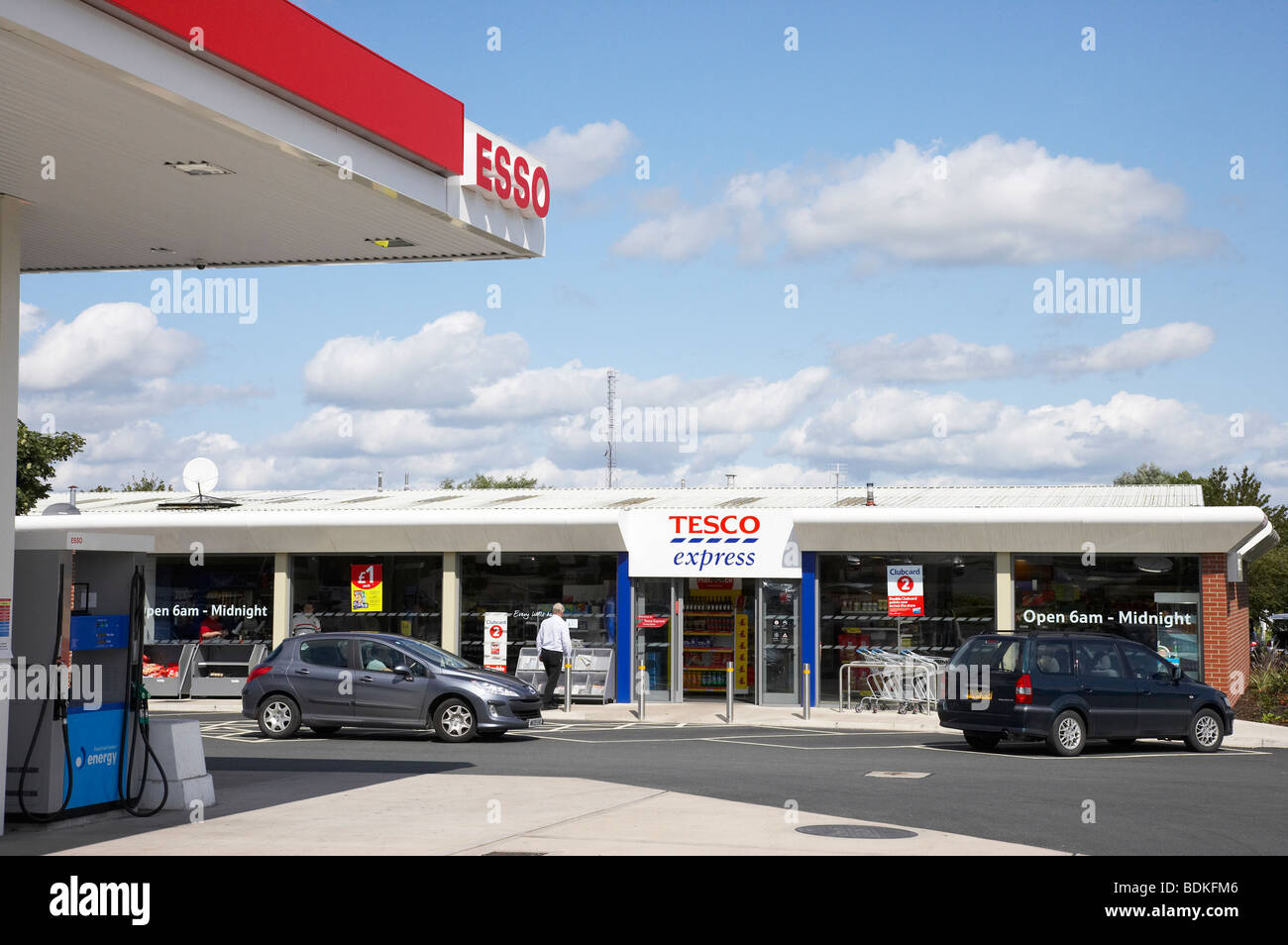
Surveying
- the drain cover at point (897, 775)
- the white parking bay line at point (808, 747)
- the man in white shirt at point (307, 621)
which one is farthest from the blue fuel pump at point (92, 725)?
the man in white shirt at point (307, 621)

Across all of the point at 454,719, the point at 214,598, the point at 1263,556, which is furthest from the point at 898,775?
the point at 1263,556

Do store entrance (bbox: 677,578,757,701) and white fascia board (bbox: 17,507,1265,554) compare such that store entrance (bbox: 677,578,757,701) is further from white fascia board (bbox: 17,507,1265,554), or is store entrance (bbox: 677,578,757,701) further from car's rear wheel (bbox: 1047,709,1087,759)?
car's rear wheel (bbox: 1047,709,1087,759)

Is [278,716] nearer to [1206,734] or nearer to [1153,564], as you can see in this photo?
[1206,734]

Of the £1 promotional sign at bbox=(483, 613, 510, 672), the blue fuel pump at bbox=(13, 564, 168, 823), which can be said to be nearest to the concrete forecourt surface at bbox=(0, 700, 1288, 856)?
the blue fuel pump at bbox=(13, 564, 168, 823)

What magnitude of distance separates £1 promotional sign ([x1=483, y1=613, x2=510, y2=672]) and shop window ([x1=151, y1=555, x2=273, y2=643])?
4696mm

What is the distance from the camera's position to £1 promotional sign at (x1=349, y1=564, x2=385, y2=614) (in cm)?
2948

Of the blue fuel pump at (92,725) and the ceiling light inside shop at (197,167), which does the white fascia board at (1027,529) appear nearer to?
the blue fuel pump at (92,725)

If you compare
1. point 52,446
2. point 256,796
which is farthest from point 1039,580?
point 52,446

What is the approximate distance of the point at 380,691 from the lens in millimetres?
19531

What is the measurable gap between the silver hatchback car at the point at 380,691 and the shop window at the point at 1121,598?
10857 mm

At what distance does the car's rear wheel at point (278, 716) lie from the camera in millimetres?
19859
